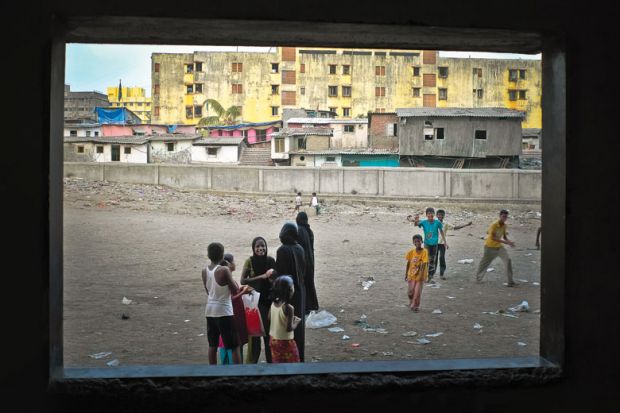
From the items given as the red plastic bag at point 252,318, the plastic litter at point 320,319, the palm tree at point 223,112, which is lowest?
the plastic litter at point 320,319

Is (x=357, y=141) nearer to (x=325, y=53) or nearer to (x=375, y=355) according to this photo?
(x=325, y=53)

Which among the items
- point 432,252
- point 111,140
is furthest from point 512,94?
point 432,252

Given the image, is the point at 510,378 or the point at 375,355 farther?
the point at 375,355

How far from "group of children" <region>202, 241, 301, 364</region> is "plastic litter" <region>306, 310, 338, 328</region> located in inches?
115

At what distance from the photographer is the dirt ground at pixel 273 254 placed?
25.8 ft

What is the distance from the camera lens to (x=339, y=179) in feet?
86.8

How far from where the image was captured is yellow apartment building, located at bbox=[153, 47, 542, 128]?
144 feet

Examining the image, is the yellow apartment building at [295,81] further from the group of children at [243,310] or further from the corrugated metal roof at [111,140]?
the group of children at [243,310]

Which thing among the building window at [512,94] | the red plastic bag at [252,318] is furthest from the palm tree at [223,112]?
the red plastic bag at [252,318]

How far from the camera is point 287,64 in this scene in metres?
43.9

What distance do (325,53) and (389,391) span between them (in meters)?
43.0

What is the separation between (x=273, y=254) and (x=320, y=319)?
21.8 ft

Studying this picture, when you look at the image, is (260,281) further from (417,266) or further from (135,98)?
(135,98)

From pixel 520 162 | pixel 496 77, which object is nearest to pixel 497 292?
pixel 520 162
